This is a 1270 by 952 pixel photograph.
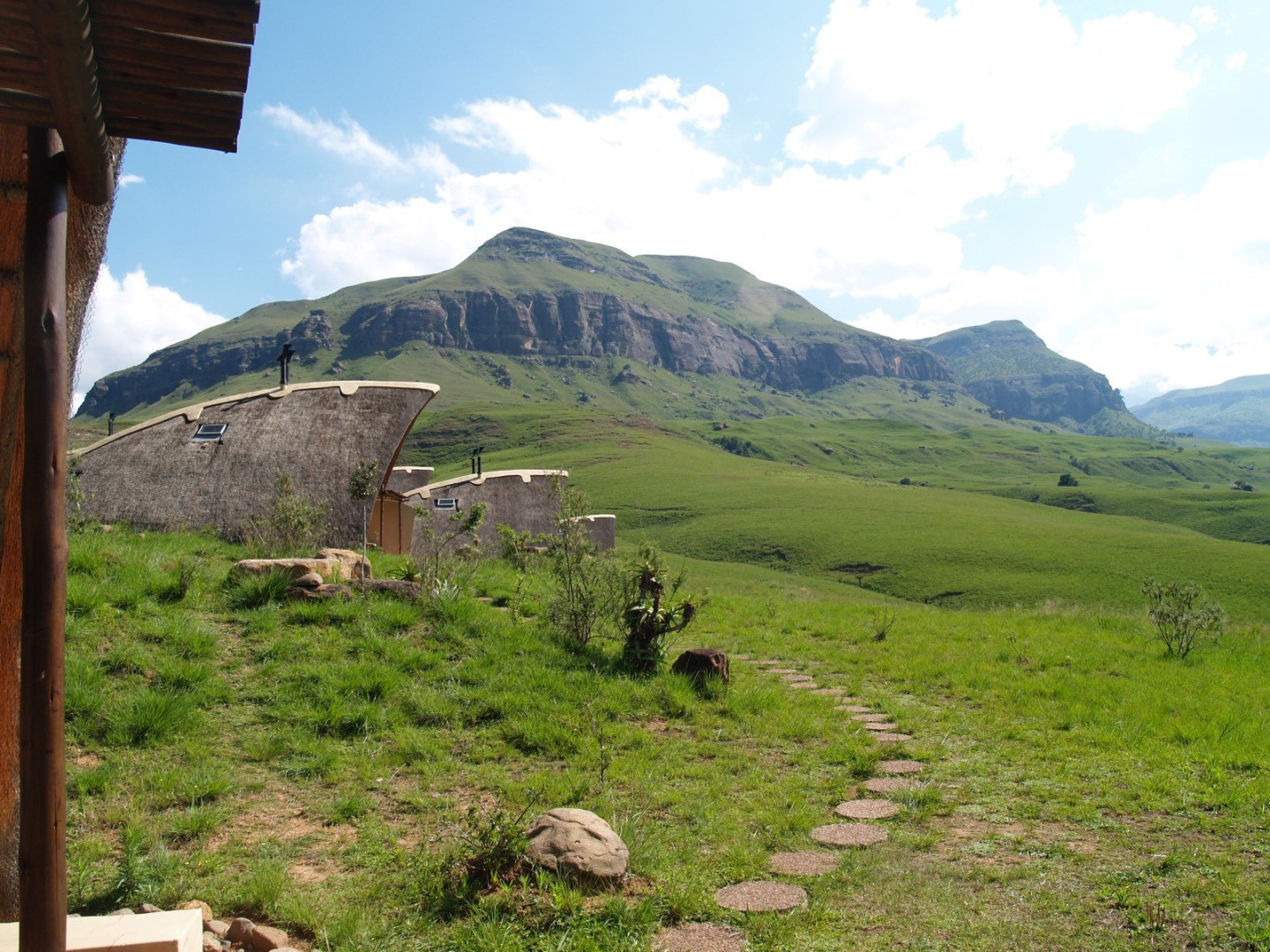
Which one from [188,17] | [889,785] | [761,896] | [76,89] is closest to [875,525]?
[889,785]

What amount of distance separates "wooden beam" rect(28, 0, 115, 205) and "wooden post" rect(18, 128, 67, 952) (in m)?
0.22

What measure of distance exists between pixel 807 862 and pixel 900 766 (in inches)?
86.2

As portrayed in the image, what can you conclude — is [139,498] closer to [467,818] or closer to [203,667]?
[203,667]

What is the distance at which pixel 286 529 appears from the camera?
38.3 feet

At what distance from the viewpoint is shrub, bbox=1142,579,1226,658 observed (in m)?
12.1

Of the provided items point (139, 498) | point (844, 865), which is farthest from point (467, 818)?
point (139, 498)

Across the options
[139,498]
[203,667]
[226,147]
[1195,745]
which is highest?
[226,147]

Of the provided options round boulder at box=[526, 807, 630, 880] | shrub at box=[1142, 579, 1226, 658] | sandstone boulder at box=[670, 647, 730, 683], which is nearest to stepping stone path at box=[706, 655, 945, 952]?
round boulder at box=[526, 807, 630, 880]

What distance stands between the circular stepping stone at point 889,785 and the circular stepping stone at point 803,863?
4.36 ft

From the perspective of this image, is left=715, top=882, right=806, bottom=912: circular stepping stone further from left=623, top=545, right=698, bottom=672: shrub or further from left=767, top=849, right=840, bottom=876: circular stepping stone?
left=623, top=545, right=698, bottom=672: shrub

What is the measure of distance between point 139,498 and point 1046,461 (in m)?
152

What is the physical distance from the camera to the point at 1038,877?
14.8 ft

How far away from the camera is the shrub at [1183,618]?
1215cm

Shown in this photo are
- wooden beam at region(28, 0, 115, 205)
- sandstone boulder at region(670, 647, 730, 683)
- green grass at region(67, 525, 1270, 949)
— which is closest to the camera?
wooden beam at region(28, 0, 115, 205)
